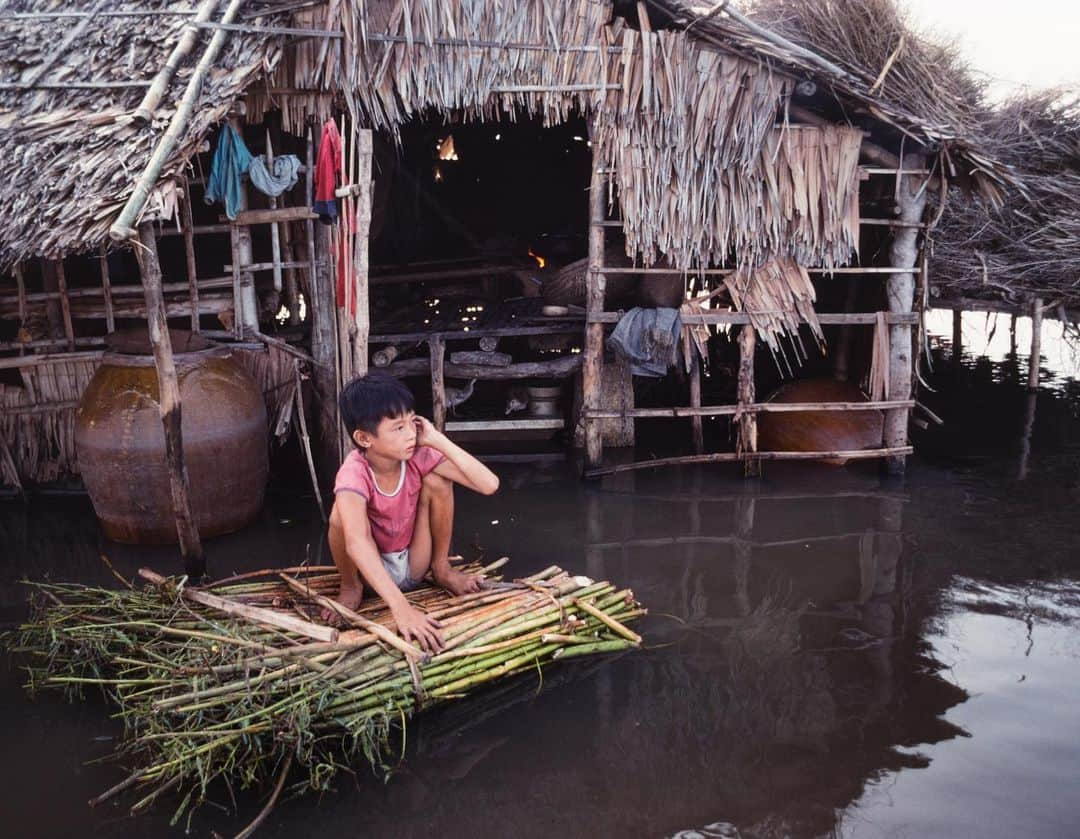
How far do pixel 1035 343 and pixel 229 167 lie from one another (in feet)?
26.5

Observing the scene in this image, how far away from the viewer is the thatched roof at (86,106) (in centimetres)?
479

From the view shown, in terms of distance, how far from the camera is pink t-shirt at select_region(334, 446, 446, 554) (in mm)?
3771

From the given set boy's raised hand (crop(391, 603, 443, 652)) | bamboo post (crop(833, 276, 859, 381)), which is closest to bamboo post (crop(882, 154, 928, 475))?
bamboo post (crop(833, 276, 859, 381))

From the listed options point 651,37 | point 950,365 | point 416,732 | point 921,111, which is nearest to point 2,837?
point 416,732

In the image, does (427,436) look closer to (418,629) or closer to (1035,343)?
(418,629)

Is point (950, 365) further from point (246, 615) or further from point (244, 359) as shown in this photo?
point (246, 615)

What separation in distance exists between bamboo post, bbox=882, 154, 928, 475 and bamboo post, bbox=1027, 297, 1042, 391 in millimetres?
2871

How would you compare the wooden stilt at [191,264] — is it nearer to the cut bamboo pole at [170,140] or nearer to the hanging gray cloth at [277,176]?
the hanging gray cloth at [277,176]

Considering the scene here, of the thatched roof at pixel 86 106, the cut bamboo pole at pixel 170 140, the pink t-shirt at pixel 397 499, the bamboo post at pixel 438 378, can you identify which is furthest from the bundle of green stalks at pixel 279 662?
the bamboo post at pixel 438 378

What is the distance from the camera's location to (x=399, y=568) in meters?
4.01

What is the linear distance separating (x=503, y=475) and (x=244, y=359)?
2174 millimetres

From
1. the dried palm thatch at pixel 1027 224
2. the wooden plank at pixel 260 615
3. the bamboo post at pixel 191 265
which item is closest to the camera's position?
the wooden plank at pixel 260 615

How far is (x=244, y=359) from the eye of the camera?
6246 millimetres

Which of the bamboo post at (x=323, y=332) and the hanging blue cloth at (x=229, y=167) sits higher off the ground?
the hanging blue cloth at (x=229, y=167)
